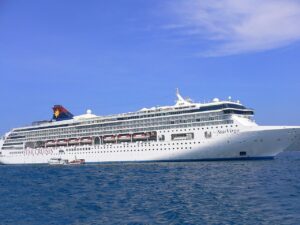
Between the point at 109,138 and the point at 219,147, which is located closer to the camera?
the point at 219,147

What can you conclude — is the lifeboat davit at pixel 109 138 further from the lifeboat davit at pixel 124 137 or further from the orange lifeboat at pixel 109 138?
the lifeboat davit at pixel 124 137

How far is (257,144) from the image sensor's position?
183 ft

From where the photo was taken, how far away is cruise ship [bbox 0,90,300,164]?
56.1 m

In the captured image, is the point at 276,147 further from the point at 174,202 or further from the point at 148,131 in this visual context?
the point at 174,202

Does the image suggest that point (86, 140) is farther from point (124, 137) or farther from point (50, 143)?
point (50, 143)

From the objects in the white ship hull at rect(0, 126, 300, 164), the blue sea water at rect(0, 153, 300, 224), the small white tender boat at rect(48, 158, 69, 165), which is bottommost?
the blue sea water at rect(0, 153, 300, 224)

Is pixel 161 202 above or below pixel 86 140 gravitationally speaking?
below

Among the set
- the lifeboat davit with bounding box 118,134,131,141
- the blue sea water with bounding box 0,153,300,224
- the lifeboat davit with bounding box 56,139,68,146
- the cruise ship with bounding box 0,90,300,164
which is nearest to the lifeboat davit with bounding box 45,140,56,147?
the cruise ship with bounding box 0,90,300,164

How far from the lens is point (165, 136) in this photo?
207 feet

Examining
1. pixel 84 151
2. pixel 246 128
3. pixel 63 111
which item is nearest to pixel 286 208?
pixel 246 128

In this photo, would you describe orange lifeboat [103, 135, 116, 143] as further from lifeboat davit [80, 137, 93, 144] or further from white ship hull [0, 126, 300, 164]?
lifeboat davit [80, 137, 93, 144]

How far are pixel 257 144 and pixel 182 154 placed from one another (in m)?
10.9

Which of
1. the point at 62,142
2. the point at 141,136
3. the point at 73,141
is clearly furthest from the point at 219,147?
the point at 62,142

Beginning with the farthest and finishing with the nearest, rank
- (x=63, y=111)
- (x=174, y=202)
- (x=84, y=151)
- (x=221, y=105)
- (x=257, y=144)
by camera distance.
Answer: (x=63, y=111), (x=84, y=151), (x=221, y=105), (x=257, y=144), (x=174, y=202)
